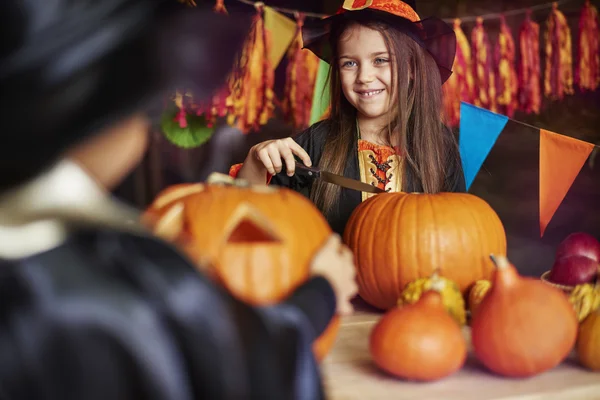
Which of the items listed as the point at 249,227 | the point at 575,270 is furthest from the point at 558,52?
the point at 249,227

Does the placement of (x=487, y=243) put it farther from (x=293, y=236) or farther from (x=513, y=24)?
(x=513, y=24)

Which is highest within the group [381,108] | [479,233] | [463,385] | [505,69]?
[505,69]

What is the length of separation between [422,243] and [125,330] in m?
0.68

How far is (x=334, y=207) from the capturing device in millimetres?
1648

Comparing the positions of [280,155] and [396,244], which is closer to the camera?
[396,244]

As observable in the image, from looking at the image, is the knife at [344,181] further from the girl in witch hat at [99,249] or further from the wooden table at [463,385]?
the girl in witch hat at [99,249]

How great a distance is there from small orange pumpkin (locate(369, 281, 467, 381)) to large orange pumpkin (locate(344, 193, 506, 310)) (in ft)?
1.03

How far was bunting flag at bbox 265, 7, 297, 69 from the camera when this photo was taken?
8.40 ft

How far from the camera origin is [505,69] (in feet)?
9.84

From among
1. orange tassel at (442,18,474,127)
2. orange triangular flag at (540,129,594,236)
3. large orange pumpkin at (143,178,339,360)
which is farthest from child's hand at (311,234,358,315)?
orange tassel at (442,18,474,127)

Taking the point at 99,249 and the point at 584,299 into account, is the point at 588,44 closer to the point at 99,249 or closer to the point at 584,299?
the point at 584,299

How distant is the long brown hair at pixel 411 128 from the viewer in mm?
1570

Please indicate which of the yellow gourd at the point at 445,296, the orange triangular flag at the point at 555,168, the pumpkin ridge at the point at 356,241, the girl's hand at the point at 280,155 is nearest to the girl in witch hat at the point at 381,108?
the girl's hand at the point at 280,155

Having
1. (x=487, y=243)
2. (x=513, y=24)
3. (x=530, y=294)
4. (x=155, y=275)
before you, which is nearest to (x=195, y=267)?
(x=155, y=275)
